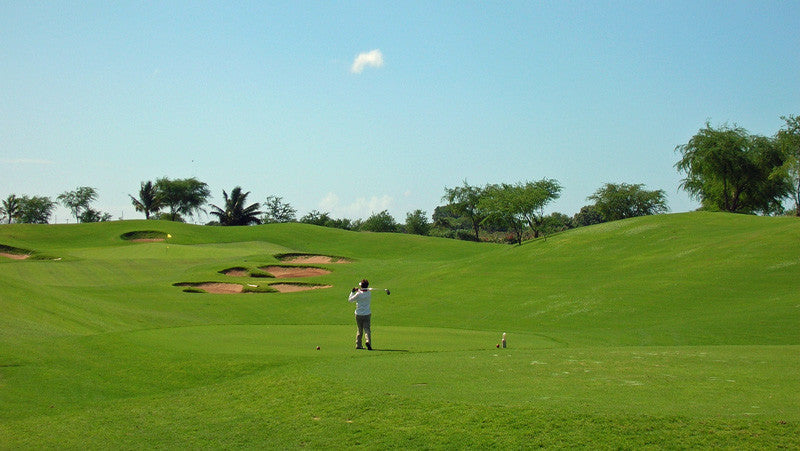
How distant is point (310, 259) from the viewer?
60219mm

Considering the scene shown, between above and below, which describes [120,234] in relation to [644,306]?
above

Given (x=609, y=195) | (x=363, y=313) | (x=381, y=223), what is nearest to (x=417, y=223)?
(x=381, y=223)

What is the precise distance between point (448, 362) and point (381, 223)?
119110 mm

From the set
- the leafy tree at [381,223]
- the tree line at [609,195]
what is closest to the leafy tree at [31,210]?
the tree line at [609,195]

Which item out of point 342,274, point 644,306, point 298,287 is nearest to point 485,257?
point 342,274

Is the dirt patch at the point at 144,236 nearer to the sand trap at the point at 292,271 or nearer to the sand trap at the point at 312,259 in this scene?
the sand trap at the point at 312,259

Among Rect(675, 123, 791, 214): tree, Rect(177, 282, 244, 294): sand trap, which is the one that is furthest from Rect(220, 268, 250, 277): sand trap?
Rect(675, 123, 791, 214): tree

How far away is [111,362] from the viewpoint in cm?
1467

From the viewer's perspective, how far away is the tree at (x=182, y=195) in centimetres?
12862

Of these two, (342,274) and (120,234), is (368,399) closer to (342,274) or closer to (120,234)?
(342,274)

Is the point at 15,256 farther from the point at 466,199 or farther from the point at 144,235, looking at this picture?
the point at 466,199

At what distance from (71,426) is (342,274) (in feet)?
126

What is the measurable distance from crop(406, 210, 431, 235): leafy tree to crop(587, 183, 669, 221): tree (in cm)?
4281

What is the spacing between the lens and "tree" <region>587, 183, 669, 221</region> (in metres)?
94.3
